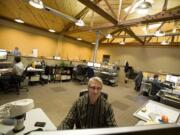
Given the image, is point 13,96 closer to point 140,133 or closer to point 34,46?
point 140,133

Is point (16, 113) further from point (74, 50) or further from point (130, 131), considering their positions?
point (74, 50)

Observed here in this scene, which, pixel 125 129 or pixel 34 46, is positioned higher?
pixel 34 46

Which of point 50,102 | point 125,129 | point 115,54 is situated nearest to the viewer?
point 125,129

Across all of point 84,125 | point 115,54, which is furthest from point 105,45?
point 84,125

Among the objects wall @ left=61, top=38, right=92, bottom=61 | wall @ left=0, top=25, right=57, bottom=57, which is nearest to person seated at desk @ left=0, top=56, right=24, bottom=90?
wall @ left=0, top=25, right=57, bottom=57

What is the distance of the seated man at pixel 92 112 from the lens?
4.82 feet

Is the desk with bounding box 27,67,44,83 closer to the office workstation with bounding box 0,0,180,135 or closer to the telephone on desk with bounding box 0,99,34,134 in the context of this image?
the office workstation with bounding box 0,0,180,135

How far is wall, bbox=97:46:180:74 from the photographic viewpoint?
27.2 feet

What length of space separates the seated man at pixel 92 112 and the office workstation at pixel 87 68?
0.4 inches

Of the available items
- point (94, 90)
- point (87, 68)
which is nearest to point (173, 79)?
point (87, 68)

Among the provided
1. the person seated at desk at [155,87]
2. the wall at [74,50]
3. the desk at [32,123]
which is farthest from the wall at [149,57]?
the desk at [32,123]

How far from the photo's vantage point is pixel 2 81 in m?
3.94

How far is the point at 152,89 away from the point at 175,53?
14.6 feet

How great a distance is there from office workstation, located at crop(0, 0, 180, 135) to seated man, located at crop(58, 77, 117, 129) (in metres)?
0.01
